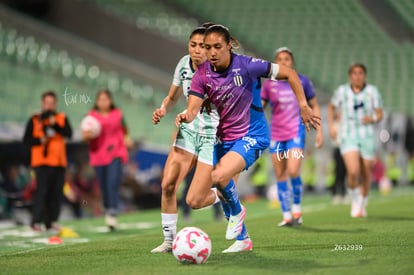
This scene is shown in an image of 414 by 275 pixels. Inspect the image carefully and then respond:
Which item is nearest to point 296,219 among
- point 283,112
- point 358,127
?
point 283,112

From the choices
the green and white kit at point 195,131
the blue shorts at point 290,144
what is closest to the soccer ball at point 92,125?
the blue shorts at point 290,144

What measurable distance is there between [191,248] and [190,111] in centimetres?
128

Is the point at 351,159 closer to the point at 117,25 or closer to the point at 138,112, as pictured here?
the point at 138,112

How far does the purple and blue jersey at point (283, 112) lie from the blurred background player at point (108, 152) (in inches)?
116

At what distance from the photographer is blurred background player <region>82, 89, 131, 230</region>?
15.0 m

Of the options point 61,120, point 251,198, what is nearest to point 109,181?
point 61,120

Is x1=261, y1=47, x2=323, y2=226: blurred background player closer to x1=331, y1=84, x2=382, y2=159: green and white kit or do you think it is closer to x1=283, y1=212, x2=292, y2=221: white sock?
x1=283, y1=212, x2=292, y2=221: white sock

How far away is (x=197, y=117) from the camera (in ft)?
32.8

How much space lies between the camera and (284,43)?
32.5 m

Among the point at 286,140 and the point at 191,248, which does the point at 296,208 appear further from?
the point at 191,248

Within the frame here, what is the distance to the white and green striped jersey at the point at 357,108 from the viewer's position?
14500 mm

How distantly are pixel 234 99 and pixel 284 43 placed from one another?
2361cm

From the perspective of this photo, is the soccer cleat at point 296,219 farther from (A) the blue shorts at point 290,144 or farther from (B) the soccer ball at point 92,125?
(B) the soccer ball at point 92,125

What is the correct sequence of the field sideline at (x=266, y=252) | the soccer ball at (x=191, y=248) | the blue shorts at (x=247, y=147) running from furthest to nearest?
the blue shorts at (x=247, y=147) → the soccer ball at (x=191, y=248) → the field sideline at (x=266, y=252)
